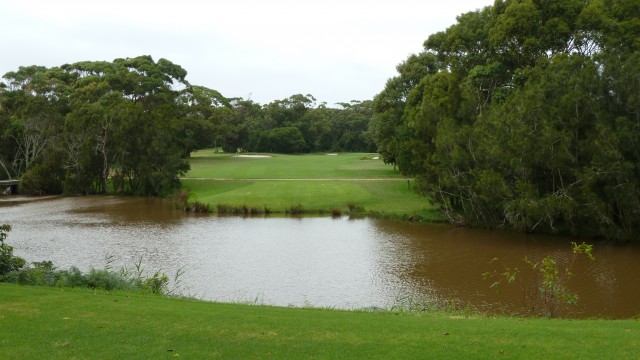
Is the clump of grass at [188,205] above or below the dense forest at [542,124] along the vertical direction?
below

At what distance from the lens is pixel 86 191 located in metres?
60.8

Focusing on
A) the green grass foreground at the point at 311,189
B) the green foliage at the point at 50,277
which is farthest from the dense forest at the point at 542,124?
the green foliage at the point at 50,277

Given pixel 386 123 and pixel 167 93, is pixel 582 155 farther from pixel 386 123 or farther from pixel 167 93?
pixel 167 93

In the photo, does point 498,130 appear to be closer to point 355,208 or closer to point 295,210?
point 355,208

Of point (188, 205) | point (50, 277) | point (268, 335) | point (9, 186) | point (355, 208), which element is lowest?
point (355, 208)

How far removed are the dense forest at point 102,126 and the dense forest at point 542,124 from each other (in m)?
30.4

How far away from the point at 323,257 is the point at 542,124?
15.5 m

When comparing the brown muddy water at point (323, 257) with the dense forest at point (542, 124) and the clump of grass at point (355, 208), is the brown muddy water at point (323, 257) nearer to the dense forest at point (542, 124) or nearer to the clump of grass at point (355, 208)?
the dense forest at point (542, 124)

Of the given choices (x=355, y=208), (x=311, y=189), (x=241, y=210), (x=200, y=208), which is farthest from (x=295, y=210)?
(x=200, y=208)

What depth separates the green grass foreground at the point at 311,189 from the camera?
152 ft

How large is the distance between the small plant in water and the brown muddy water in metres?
0.44

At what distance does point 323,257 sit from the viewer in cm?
2791

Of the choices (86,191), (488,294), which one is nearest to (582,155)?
(488,294)

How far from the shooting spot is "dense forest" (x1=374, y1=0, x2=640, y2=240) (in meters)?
30.8
